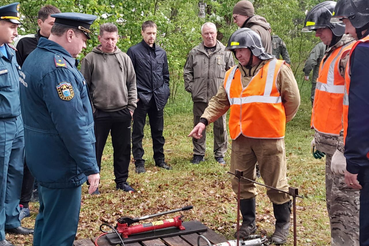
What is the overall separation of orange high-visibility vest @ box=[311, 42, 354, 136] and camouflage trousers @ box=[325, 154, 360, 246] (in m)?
0.38

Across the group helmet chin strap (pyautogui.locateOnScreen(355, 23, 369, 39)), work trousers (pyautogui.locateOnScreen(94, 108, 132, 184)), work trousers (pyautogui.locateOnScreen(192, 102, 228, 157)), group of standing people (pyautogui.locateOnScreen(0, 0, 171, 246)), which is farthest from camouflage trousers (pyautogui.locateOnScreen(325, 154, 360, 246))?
work trousers (pyautogui.locateOnScreen(192, 102, 228, 157))

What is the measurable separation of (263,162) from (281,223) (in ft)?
2.49

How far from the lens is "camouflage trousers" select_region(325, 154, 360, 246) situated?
163 inches

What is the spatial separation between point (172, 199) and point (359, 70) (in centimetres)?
423

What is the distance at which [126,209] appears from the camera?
6.37 metres

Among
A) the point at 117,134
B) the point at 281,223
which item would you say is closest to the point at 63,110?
the point at 281,223

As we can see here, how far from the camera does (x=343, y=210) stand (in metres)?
4.20

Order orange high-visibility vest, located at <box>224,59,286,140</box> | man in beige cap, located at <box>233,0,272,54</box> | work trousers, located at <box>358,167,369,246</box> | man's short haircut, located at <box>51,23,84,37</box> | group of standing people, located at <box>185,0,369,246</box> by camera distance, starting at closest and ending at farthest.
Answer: work trousers, located at <box>358,167,369,246</box> < group of standing people, located at <box>185,0,369,246</box> < man's short haircut, located at <box>51,23,84,37</box> < orange high-visibility vest, located at <box>224,59,286,140</box> < man in beige cap, located at <box>233,0,272,54</box>

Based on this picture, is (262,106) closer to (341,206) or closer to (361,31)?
(341,206)

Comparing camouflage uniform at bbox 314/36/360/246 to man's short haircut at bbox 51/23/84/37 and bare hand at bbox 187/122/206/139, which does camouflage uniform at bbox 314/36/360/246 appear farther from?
man's short haircut at bbox 51/23/84/37

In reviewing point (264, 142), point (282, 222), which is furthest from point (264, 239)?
point (264, 142)

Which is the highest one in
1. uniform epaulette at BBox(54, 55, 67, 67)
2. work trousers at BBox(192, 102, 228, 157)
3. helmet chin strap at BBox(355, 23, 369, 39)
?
helmet chin strap at BBox(355, 23, 369, 39)

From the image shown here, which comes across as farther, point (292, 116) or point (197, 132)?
point (292, 116)

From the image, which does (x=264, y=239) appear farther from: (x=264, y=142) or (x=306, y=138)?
(x=306, y=138)
